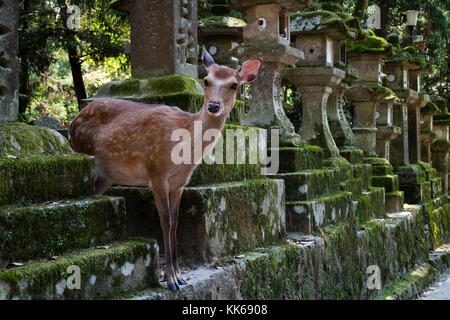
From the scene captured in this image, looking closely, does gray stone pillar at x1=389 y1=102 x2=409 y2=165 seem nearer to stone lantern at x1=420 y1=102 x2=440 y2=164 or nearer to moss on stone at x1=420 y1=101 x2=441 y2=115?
stone lantern at x1=420 y1=102 x2=440 y2=164

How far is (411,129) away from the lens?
1769cm

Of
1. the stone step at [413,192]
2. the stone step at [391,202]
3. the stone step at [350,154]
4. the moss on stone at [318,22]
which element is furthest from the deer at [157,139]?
the stone step at [413,192]

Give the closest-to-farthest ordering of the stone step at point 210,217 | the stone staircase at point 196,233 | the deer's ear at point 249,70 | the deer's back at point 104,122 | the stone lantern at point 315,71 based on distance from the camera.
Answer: the stone staircase at point 196,233, the deer's ear at point 249,70, the deer's back at point 104,122, the stone step at point 210,217, the stone lantern at point 315,71

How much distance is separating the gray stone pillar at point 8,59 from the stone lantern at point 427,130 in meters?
17.2

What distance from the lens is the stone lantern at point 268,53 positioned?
320 inches

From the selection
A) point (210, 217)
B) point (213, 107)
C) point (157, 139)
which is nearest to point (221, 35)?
point (210, 217)

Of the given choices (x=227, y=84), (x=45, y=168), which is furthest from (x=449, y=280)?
(x=45, y=168)

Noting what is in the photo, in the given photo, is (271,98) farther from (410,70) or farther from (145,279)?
(410,70)

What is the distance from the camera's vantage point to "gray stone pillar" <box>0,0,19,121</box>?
4168 mm

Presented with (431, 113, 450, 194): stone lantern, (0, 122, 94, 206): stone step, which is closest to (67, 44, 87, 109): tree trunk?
(0, 122, 94, 206): stone step

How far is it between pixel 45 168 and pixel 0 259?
76 cm

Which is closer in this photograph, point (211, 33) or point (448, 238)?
point (211, 33)

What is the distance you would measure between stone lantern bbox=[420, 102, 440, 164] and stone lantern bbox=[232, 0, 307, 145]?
1237 centimetres

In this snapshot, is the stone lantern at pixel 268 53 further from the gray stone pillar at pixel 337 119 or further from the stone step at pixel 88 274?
the stone step at pixel 88 274
